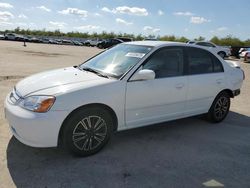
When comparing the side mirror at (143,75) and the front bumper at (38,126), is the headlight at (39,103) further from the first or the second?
the side mirror at (143,75)

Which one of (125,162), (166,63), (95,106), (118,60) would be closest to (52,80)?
(95,106)

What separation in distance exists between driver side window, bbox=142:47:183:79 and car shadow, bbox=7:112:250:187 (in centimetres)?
112

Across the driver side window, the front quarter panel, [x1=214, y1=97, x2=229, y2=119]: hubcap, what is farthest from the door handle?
[x1=214, y1=97, x2=229, y2=119]: hubcap

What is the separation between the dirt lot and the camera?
3396 mm

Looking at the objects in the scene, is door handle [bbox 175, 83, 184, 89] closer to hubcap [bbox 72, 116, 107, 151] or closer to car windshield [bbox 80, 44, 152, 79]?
car windshield [bbox 80, 44, 152, 79]

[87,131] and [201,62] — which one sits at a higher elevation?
[201,62]

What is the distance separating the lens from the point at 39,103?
355 cm

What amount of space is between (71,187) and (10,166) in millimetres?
944

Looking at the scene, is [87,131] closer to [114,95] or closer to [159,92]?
[114,95]

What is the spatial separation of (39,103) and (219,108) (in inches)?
148

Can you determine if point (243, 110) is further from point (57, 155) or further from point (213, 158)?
point (57, 155)

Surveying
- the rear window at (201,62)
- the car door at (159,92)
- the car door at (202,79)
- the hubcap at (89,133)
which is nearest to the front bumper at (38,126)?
the hubcap at (89,133)

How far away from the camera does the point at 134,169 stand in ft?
12.1

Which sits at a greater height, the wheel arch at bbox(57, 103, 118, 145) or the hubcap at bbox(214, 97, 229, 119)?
the wheel arch at bbox(57, 103, 118, 145)
